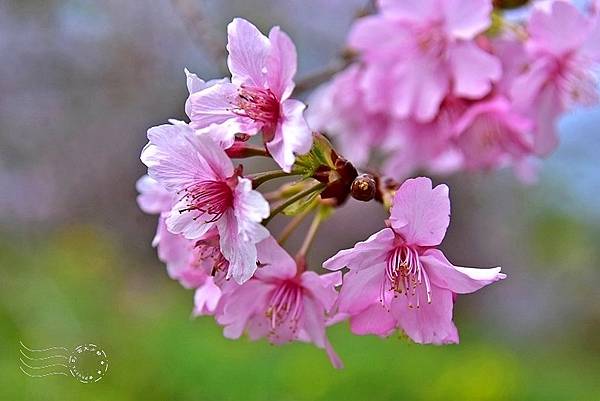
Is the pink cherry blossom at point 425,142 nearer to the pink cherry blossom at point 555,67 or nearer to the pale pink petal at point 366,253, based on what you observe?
the pink cherry blossom at point 555,67

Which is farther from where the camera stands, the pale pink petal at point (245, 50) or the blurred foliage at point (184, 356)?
the blurred foliage at point (184, 356)

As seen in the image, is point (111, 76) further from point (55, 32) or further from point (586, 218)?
point (586, 218)

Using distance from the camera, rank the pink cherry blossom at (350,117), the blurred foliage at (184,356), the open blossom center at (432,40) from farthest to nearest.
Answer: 1. the blurred foliage at (184,356)
2. the pink cherry blossom at (350,117)
3. the open blossom center at (432,40)

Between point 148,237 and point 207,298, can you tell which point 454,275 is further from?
point 148,237

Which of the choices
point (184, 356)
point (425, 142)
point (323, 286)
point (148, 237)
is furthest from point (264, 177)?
point (148, 237)

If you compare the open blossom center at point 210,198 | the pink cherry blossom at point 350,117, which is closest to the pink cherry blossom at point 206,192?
the open blossom center at point 210,198

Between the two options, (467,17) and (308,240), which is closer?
(308,240)

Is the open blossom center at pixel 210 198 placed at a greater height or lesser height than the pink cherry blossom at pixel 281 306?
greater
